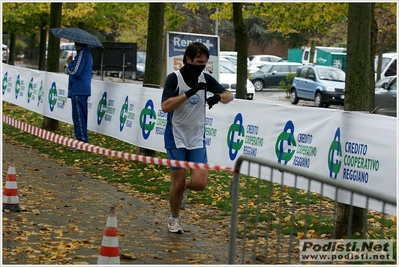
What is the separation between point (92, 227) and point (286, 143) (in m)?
2.86

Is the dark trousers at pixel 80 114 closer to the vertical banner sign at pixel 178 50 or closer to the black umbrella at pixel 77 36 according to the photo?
the black umbrella at pixel 77 36

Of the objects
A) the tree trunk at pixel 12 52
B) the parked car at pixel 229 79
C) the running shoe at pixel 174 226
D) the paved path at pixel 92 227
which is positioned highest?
the tree trunk at pixel 12 52

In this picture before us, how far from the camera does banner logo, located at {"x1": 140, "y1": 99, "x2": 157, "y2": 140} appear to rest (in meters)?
13.4

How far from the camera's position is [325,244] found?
5711 millimetres

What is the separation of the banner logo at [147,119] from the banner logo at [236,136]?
8.18 feet

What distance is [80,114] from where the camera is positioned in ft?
48.1

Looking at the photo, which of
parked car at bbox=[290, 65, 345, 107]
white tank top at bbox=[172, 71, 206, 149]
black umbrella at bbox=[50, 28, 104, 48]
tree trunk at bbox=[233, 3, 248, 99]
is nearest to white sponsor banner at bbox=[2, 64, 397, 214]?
white tank top at bbox=[172, 71, 206, 149]

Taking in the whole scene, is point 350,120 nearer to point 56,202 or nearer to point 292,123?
point 292,123

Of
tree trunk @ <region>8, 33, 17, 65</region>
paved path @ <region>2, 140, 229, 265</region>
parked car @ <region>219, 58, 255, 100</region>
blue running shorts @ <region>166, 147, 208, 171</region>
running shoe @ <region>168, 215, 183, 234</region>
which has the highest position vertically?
tree trunk @ <region>8, 33, 17, 65</region>

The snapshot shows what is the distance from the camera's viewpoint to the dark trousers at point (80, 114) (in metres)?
14.7

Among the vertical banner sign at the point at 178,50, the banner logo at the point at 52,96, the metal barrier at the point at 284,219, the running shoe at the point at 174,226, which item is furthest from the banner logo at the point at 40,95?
the running shoe at the point at 174,226

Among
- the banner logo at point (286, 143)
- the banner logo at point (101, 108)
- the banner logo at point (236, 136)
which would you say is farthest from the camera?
the banner logo at point (101, 108)

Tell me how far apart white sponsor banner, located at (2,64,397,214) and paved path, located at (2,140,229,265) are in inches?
36.9

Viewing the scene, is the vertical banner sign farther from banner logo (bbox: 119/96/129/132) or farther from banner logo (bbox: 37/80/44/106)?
banner logo (bbox: 37/80/44/106)
